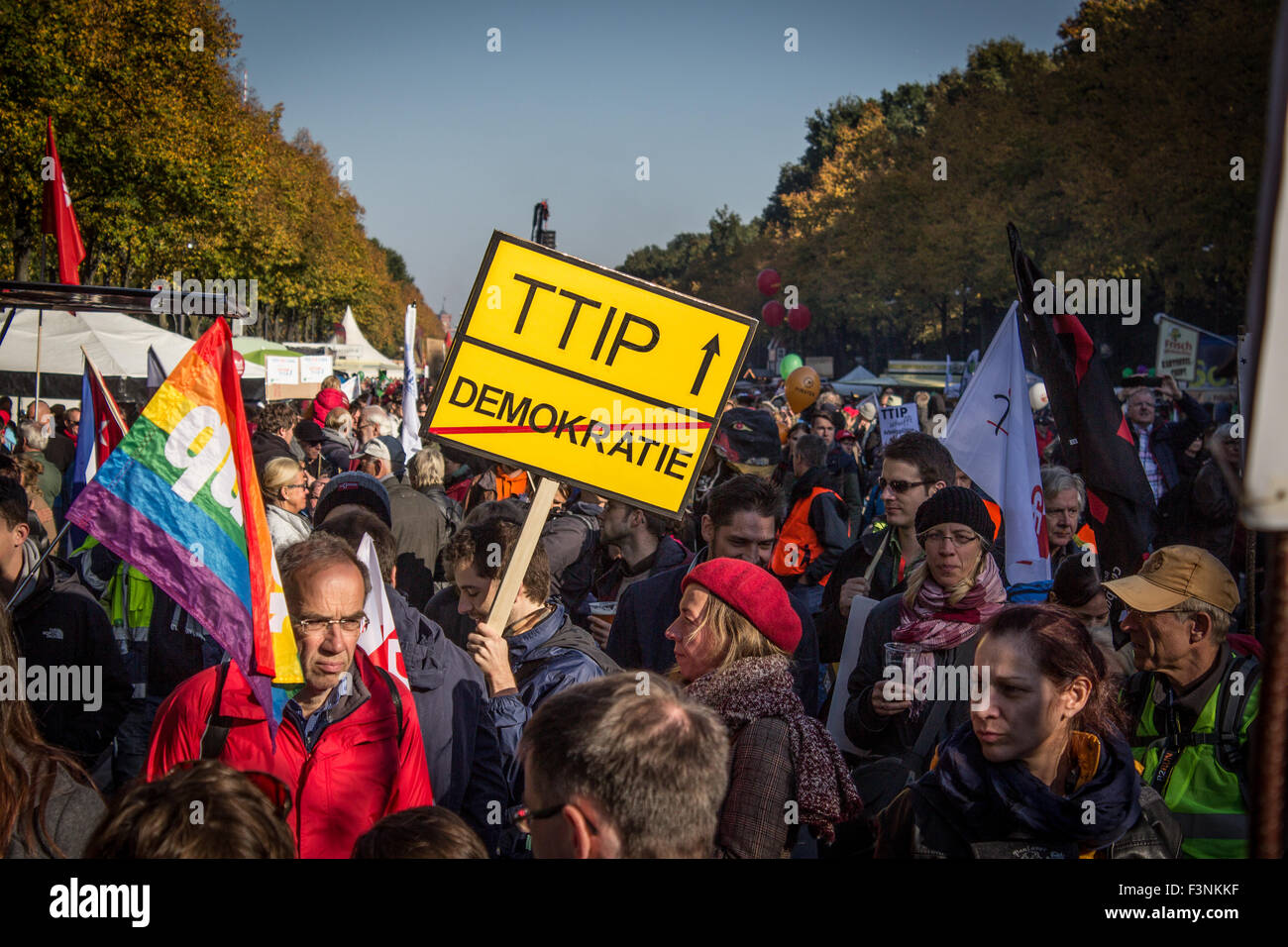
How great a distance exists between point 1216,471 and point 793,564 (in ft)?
10.1

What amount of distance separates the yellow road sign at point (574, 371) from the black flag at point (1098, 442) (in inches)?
85.7

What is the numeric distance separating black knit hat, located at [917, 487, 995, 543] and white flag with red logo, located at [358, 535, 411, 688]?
1.88m

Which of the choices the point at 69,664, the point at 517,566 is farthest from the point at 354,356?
the point at 517,566

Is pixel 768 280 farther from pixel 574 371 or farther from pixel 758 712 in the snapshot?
pixel 758 712

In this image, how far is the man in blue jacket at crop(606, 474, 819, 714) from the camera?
437 cm

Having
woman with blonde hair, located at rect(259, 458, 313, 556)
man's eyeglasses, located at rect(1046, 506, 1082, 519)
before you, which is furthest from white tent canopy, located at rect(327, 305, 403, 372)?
man's eyeglasses, located at rect(1046, 506, 1082, 519)

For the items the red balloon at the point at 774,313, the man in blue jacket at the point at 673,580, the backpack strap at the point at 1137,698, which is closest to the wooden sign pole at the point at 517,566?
the man in blue jacket at the point at 673,580

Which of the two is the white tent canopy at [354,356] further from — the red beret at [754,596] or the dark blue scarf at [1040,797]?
the dark blue scarf at [1040,797]

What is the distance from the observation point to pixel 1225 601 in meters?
3.30

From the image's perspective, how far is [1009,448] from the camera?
18.0ft

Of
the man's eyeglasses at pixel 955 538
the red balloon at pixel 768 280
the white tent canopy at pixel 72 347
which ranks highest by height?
the red balloon at pixel 768 280

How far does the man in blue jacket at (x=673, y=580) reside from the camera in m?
4.37

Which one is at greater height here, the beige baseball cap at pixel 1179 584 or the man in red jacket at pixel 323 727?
the beige baseball cap at pixel 1179 584
